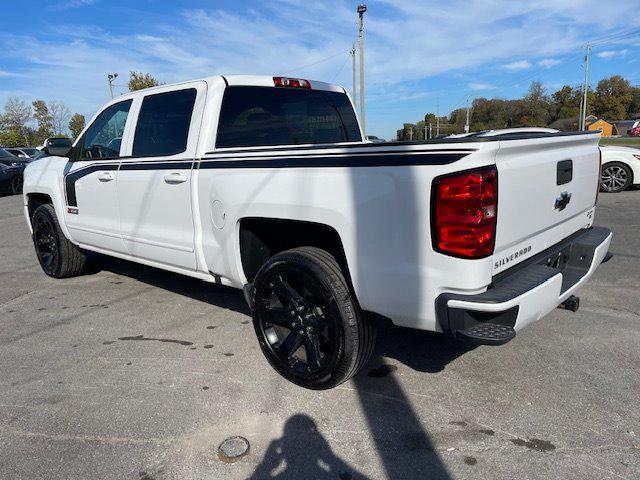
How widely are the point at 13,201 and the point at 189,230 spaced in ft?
49.1

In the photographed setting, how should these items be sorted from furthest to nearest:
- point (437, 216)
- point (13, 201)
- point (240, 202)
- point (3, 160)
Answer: point (3, 160), point (13, 201), point (240, 202), point (437, 216)

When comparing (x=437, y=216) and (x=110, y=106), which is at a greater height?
(x=110, y=106)

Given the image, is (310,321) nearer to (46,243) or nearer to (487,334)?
(487,334)

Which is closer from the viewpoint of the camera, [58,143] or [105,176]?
[105,176]

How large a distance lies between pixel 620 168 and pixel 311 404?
10.2 m

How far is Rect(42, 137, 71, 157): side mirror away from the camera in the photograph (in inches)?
203

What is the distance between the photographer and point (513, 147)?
2.47 metres

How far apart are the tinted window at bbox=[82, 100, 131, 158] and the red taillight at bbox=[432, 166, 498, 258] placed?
3.29m

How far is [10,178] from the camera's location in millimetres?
17500

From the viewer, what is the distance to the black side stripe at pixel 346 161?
7.75 ft

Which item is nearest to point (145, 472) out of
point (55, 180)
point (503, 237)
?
point (503, 237)

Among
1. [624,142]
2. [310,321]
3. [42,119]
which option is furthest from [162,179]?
[42,119]

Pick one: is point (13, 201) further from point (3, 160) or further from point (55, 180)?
point (55, 180)

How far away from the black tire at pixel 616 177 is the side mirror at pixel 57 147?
394 inches
